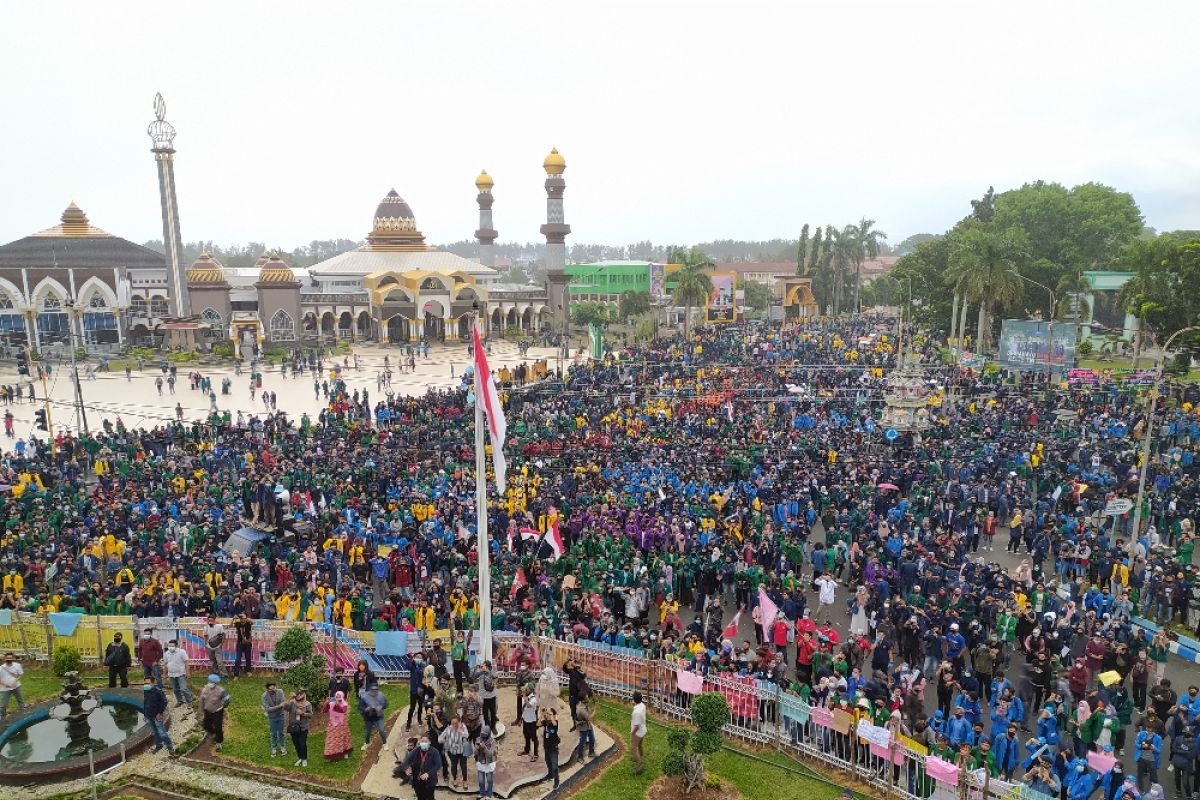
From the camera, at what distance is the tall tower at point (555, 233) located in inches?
2756

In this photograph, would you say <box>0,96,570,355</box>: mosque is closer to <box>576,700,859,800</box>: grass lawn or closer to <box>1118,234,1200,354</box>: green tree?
<box>1118,234,1200,354</box>: green tree

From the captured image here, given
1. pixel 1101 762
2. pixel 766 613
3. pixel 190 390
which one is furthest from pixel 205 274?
pixel 1101 762

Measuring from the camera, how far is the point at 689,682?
35.2ft

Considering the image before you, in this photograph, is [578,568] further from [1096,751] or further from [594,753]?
[1096,751]

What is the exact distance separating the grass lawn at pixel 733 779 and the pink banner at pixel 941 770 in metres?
1.11

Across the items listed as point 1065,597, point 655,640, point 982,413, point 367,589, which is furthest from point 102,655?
point 982,413

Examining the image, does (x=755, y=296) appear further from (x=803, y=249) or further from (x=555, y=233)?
(x=555, y=233)

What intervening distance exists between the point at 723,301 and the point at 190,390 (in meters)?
46.6

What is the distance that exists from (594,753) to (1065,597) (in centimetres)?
793

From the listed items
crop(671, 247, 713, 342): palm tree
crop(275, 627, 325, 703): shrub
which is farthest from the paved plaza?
crop(275, 627, 325, 703): shrub

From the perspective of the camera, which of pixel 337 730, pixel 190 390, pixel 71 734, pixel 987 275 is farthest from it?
pixel 987 275

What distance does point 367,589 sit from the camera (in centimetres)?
1388

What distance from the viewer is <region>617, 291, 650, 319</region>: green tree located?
74625 millimetres

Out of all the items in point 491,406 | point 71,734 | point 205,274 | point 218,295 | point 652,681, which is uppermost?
point 205,274
